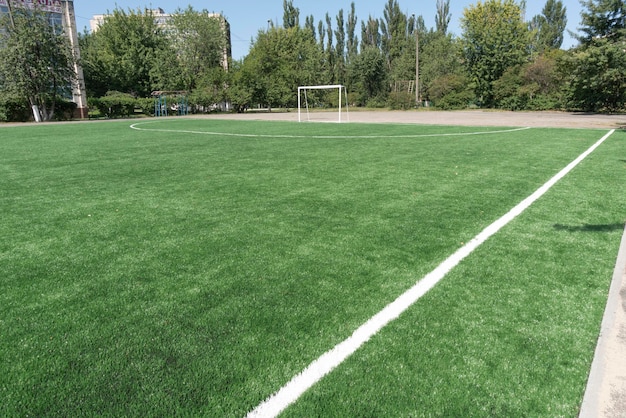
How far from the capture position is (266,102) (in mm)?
49438

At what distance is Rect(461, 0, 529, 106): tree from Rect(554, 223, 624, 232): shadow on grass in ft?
149

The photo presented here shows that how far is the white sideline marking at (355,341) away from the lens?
2.05 meters

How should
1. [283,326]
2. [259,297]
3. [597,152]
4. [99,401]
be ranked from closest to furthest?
[99,401] → [283,326] → [259,297] → [597,152]

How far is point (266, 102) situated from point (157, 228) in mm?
46611

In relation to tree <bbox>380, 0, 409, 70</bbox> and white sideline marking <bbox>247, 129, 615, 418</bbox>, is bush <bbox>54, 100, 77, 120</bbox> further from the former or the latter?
tree <bbox>380, 0, 409, 70</bbox>

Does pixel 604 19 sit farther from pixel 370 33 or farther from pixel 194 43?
pixel 370 33

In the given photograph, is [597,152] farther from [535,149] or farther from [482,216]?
[482,216]

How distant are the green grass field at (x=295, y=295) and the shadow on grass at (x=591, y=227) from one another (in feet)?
0.10

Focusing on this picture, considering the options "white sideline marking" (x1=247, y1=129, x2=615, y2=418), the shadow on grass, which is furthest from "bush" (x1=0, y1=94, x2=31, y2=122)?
the shadow on grass

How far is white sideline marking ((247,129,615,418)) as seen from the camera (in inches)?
80.6

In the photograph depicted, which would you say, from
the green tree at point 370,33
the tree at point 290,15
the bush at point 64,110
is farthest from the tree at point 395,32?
the bush at point 64,110

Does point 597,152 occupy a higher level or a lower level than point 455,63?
lower

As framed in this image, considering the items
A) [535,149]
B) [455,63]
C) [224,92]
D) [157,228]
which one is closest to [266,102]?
[224,92]

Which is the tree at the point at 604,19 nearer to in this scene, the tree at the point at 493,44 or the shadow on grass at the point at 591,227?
the tree at the point at 493,44
